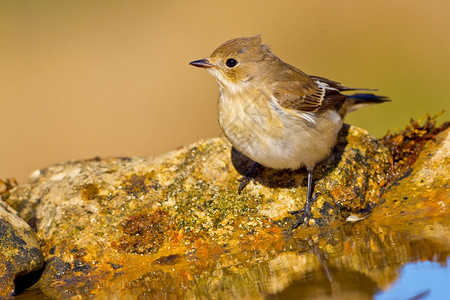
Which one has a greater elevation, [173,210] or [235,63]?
[235,63]

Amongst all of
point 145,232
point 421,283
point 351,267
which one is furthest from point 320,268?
point 145,232

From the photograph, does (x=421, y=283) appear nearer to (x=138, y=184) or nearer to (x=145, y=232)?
(x=145, y=232)

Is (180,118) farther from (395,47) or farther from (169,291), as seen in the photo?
(169,291)

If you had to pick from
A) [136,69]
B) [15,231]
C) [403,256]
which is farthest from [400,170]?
[136,69]

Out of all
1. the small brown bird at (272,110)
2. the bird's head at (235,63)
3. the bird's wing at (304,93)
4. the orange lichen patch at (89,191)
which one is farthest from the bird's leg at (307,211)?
the orange lichen patch at (89,191)

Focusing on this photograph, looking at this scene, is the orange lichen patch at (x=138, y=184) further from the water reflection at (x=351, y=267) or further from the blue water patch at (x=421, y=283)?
the blue water patch at (x=421, y=283)

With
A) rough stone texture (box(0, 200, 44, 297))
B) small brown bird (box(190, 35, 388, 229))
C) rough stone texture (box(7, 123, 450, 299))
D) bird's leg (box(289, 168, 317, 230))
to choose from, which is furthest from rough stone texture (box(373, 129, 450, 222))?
rough stone texture (box(0, 200, 44, 297))
